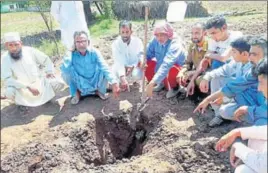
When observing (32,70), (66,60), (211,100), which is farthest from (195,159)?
(32,70)

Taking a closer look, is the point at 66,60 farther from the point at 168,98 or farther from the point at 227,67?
the point at 227,67

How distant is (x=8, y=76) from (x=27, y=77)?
0.26 m

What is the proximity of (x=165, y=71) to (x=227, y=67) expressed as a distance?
936mm

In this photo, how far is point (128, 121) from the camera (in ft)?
17.2

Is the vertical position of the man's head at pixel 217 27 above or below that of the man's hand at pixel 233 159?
above

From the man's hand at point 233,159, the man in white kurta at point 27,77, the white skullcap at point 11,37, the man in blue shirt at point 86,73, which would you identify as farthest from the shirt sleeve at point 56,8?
the man's hand at point 233,159

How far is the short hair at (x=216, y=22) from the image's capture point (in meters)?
4.21

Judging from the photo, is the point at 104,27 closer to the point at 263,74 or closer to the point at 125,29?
the point at 125,29

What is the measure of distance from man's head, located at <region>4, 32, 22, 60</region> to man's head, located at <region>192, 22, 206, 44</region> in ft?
7.74

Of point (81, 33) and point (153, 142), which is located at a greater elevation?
point (81, 33)

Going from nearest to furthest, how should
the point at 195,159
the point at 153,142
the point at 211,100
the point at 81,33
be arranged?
the point at 211,100
the point at 195,159
the point at 153,142
the point at 81,33

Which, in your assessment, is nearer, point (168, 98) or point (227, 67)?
point (227, 67)

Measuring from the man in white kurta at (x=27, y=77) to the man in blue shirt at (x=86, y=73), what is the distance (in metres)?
0.38

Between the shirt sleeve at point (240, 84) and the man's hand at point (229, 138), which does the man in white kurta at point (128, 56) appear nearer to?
the shirt sleeve at point (240, 84)
